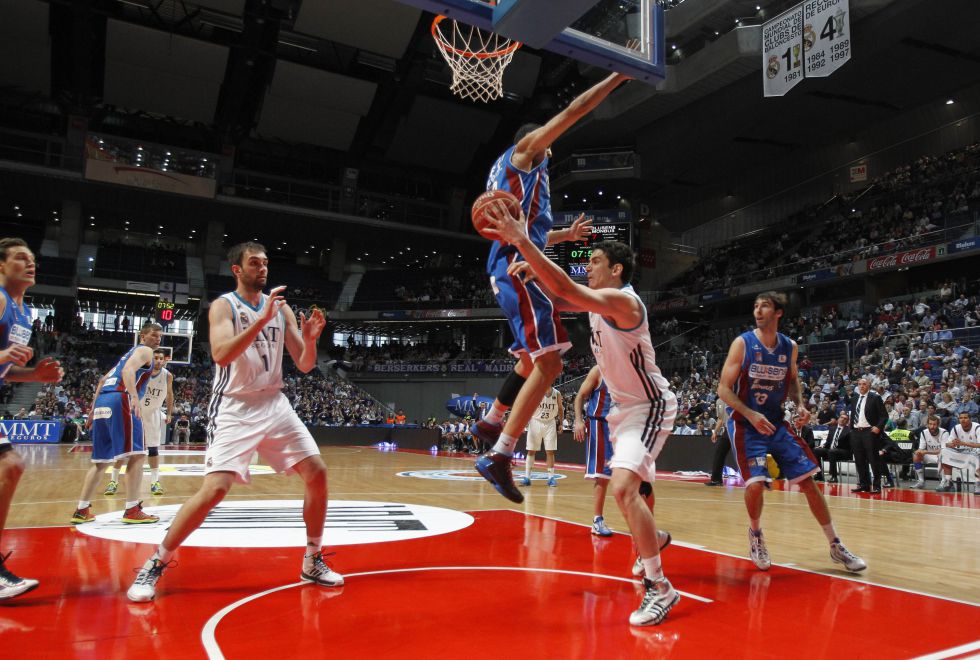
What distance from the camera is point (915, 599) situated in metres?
3.95

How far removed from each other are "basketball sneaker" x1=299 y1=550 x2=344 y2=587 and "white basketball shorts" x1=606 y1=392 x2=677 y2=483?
1.78 metres

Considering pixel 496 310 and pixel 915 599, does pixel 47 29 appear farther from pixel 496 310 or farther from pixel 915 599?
pixel 915 599

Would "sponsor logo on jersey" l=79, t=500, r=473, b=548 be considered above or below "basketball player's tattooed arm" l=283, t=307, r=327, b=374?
below

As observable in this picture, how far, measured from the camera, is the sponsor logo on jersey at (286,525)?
219 inches

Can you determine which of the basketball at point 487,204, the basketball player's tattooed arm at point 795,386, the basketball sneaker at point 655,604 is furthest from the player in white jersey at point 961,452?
the basketball at point 487,204

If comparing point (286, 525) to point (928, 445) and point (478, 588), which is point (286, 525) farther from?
point (928, 445)

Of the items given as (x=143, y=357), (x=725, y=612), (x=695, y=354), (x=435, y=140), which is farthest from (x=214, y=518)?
(x=435, y=140)

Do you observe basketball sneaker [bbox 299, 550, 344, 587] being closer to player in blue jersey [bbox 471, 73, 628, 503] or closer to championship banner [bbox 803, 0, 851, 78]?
player in blue jersey [bbox 471, 73, 628, 503]

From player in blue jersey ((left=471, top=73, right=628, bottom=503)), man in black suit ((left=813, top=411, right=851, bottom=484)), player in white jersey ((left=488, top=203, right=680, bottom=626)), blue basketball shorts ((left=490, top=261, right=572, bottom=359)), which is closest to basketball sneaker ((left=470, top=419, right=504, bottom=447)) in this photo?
player in blue jersey ((left=471, top=73, right=628, bottom=503))

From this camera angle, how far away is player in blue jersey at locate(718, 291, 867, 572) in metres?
4.92

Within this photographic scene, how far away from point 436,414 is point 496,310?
6196 millimetres

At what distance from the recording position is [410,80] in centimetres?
3039

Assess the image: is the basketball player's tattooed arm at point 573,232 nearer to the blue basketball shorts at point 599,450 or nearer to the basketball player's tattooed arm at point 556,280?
the basketball player's tattooed arm at point 556,280

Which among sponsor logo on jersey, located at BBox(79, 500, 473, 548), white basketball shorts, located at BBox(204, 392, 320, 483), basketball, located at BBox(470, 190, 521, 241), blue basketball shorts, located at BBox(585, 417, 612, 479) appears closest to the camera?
basketball, located at BBox(470, 190, 521, 241)
